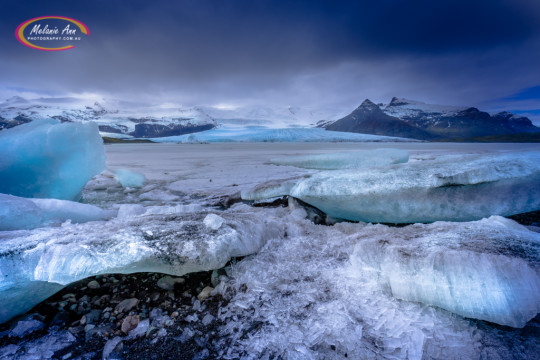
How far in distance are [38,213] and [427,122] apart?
192 metres

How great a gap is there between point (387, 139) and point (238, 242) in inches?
2212

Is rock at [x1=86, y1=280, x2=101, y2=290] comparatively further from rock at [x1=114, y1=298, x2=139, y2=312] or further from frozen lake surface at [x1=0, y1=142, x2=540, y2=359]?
rock at [x1=114, y1=298, x2=139, y2=312]

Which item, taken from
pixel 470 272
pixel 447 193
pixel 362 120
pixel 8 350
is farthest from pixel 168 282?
pixel 362 120

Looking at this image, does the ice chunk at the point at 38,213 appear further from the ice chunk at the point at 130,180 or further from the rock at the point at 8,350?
the ice chunk at the point at 130,180

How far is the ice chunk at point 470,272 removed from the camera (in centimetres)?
127

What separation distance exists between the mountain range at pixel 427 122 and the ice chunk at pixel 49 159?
459 ft

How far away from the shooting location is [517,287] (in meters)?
1.28

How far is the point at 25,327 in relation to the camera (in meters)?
1.32

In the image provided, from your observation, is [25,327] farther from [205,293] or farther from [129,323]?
[205,293]

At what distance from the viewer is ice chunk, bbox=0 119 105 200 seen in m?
3.65

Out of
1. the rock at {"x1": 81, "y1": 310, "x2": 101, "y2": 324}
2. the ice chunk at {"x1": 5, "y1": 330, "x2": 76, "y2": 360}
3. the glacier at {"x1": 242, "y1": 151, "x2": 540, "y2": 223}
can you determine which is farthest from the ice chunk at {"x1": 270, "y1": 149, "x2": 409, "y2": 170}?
the ice chunk at {"x1": 5, "y1": 330, "x2": 76, "y2": 360}

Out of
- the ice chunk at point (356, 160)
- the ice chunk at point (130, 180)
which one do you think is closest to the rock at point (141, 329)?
the ice chunk at point (130, 180)

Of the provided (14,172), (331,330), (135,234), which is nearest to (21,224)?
(135,234)

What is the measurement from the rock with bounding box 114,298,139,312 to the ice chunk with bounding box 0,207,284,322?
18 cm
